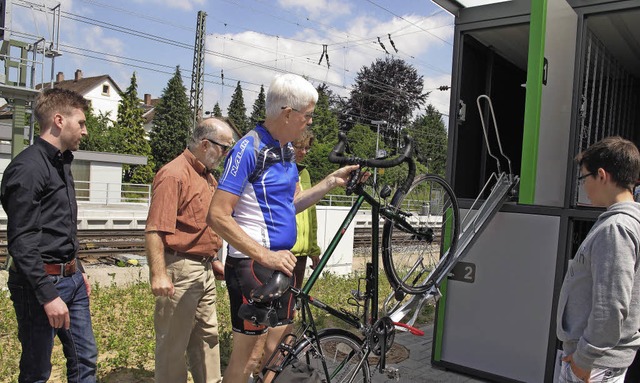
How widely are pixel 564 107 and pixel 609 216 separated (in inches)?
93.3

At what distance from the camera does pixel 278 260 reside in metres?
2.50

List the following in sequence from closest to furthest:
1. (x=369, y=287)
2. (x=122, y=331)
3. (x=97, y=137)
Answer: (x=369, y=287), (x=122, y=331), (x=97, y=137)

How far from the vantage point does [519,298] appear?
4527mm

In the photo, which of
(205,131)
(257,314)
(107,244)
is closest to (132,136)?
(107,244)

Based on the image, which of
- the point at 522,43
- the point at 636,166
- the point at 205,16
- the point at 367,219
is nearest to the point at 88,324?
the point at 636,166

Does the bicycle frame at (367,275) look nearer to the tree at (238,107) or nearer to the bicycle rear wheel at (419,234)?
the bicycle rear wheel at (419,234)

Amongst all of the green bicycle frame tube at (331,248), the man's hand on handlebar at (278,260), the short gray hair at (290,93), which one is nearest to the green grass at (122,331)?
the green bicycle frame tube at (331,248)

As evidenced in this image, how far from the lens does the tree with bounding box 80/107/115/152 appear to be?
40.0 m

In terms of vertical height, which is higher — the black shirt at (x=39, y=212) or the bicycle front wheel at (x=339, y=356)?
the black shirt at (x=39, y=212)

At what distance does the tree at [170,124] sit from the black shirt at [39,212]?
1946 inches

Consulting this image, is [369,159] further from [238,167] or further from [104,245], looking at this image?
[104,245]

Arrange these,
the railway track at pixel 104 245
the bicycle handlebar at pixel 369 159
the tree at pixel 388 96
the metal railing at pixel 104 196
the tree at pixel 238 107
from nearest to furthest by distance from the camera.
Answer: the bicycle handlebar at pixel 369 159
the railway track at pixel 104 245
the metal railing at pixel 104 196
the tree at pixel 388 96
the tree at pixel 238 107

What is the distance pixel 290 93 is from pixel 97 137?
41.8 metres

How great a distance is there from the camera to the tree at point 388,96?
5019 centimetres
